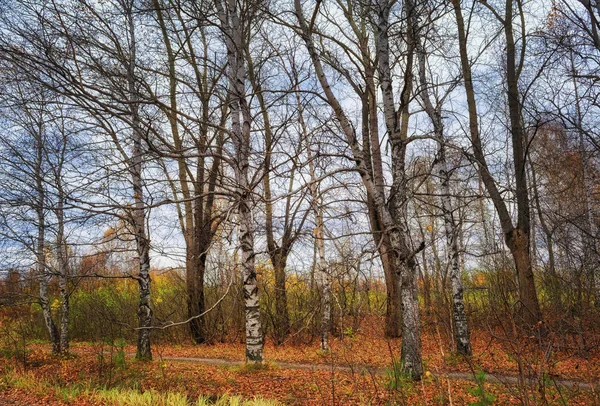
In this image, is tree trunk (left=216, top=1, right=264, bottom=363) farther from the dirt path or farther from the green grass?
the green grass

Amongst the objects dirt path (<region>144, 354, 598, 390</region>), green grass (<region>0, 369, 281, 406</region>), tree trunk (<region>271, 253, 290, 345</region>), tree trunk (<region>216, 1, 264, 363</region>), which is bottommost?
dirt path (<region>144, 354, 598, 390</region>)

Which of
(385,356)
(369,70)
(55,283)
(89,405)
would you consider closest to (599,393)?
(369,70)

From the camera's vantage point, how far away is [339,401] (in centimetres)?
570

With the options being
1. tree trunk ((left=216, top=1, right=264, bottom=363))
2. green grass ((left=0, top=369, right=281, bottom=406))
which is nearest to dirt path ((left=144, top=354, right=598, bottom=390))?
green grass ((left=0, top=369, right=281, bottom=406))

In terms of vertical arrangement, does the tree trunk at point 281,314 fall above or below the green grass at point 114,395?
above

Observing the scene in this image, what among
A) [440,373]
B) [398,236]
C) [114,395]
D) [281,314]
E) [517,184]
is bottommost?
[114,395]

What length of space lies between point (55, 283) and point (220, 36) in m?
9.85

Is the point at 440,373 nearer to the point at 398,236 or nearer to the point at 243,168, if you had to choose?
the point at 398,236

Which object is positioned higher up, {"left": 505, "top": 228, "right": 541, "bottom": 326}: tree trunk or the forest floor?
{"left": 505, "top": 228, "right": 541, "bottom": 326}: tree trunk

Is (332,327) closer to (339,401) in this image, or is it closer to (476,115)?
(476,115)

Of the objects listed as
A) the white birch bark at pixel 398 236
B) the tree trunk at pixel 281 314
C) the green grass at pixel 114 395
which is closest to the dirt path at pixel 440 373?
the white birch bark at pixel 398 236

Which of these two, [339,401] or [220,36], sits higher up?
[220,36]

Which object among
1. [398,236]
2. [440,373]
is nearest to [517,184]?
[398,236]

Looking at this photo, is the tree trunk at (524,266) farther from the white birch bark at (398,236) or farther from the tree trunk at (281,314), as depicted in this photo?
the tree trunk at (281,314)
